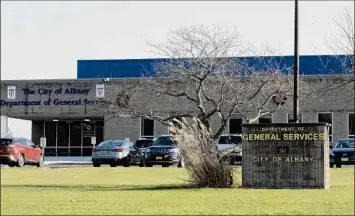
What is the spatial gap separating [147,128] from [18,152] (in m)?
17.4

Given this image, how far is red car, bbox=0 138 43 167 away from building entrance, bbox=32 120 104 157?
18535mm

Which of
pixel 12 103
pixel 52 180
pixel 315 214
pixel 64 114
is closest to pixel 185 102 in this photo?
pixel 64 114

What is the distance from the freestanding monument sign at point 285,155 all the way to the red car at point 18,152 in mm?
16648

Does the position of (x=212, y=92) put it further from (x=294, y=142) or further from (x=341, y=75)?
(x=294, y=142)

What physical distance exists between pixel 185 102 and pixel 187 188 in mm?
30301

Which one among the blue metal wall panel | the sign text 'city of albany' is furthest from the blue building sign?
the blue metal wall panel

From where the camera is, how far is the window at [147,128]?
5022cm

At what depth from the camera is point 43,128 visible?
56.5 meters

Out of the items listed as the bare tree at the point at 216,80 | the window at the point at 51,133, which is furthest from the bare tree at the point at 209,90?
the window at the point at 51,133

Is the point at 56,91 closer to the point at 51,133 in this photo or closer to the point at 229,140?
the point at 51,133

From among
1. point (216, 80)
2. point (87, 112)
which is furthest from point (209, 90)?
point (87, 112)

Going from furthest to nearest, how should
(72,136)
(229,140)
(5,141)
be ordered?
(72,136) < (229,140) < (5,141)

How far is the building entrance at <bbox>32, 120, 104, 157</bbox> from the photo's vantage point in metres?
54.4

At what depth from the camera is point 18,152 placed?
3384 centimetres
